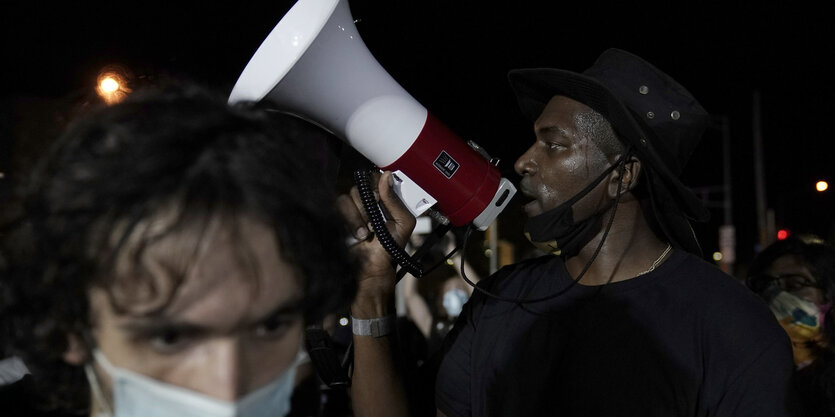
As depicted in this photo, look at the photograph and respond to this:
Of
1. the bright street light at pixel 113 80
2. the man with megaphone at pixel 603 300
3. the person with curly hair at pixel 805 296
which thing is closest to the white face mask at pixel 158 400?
the man with megaphone at pixel 603 300

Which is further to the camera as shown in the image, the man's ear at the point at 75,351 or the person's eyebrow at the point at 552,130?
the person's eyebrow at the point at 552,130

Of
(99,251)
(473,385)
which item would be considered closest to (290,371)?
(99,251)

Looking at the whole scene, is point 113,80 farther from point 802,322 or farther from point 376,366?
point 802,322

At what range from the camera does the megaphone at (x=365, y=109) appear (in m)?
1.77

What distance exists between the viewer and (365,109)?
1935 millimetres

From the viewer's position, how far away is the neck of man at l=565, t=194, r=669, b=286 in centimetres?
212

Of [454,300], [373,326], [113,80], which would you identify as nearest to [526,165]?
[373,326]

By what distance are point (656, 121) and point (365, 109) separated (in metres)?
0.90

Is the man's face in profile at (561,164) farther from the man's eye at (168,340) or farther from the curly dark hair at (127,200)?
the man's eye at (168,340)

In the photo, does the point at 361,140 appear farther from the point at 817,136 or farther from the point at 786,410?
the point at 817,136

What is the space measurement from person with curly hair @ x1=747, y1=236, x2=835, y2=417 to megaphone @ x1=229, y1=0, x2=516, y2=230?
5.74 feet

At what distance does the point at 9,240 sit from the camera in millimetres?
961

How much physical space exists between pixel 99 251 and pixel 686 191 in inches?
67.0

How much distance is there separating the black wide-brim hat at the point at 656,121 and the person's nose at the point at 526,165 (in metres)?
0.25
